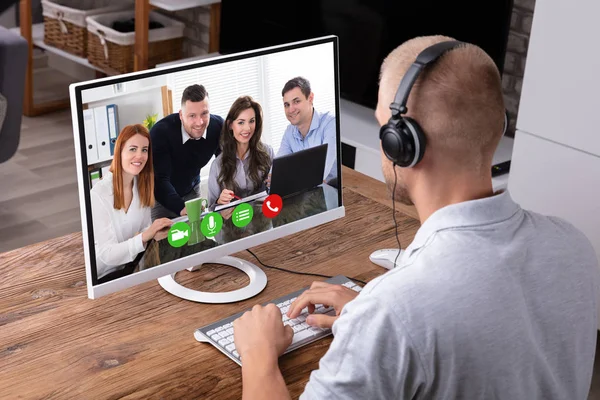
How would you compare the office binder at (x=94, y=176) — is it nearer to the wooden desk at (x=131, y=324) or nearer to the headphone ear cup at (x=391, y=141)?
the wooden desk at (x=131, y=324)

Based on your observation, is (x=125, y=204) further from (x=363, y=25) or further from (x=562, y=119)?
(x=363, y=25)

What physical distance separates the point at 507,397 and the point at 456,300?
16 cm

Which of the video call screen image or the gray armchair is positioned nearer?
the video call screen image

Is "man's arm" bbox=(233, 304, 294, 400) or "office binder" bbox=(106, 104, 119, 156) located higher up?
"office binder" bbox=(106, 104, 119, 156)

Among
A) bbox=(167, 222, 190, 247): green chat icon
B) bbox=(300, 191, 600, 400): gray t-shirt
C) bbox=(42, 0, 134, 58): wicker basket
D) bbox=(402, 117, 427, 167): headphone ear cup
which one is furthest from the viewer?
→ bbox=(42, 0, 134, 58): wicker basket

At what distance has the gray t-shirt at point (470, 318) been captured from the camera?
100 centimetres

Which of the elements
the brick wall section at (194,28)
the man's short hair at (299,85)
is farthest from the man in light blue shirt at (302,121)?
the brick wall section at (194,28)

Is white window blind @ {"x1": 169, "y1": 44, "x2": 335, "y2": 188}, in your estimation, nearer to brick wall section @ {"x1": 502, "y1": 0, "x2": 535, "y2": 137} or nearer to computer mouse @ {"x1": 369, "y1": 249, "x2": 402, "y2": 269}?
computer mouse @ {"x1": 369, "y1": 249, "x2": 402, "y2": 269}

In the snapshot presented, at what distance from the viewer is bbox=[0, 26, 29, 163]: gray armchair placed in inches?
135

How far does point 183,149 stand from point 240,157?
126 mm

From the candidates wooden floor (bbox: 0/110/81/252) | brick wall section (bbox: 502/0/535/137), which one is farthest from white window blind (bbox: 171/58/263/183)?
wooden floor (bbox: 0/110/81/252)

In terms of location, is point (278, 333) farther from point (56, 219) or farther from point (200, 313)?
point (56, 219)

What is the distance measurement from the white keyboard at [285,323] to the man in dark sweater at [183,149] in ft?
0.70

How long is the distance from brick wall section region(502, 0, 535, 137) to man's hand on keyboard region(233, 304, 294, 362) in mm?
1999
